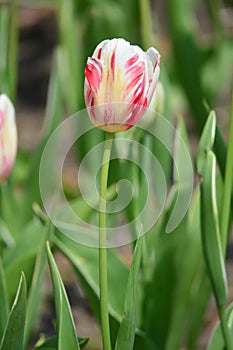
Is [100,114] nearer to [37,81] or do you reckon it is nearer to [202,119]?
[202,119]

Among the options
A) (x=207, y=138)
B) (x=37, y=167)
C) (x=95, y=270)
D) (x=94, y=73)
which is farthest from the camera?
(x=37, y=167)

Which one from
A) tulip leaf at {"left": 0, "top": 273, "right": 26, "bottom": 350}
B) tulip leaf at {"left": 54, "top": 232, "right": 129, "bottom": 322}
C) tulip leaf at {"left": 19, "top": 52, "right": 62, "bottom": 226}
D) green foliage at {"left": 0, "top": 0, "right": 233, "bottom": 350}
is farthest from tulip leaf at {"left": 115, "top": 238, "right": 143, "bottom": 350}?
tulip leaf at {"left": 19, "top": 52, "right": 62, "bottom": 226}

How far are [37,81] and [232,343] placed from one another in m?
1.90

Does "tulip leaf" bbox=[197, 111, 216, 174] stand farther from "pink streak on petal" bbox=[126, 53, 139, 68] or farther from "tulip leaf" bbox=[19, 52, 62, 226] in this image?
"tulip leaf" bbox=[19, 52, 62, 226]

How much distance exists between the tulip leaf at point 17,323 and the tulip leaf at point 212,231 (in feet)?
0.80

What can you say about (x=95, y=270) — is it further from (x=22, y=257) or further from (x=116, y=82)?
(x=116, y=82)

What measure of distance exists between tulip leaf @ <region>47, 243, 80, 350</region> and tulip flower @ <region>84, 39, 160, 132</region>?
0.57 feet

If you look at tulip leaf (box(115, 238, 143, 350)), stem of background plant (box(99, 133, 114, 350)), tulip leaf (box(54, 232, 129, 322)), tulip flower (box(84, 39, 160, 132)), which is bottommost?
tulip leaf (box(54, 232, 129, 322))

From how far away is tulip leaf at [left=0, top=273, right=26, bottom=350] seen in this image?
3.04 feet

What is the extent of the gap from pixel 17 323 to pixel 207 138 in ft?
0.98

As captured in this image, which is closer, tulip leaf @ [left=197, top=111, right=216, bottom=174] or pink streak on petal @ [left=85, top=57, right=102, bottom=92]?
pink streak on petal @ [left=85, top=57, right=102, bottom=92]

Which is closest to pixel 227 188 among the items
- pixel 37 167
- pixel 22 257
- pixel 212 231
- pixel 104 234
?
pixel 212 231

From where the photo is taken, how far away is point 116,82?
0.86 m

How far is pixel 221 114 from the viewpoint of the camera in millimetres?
2514
